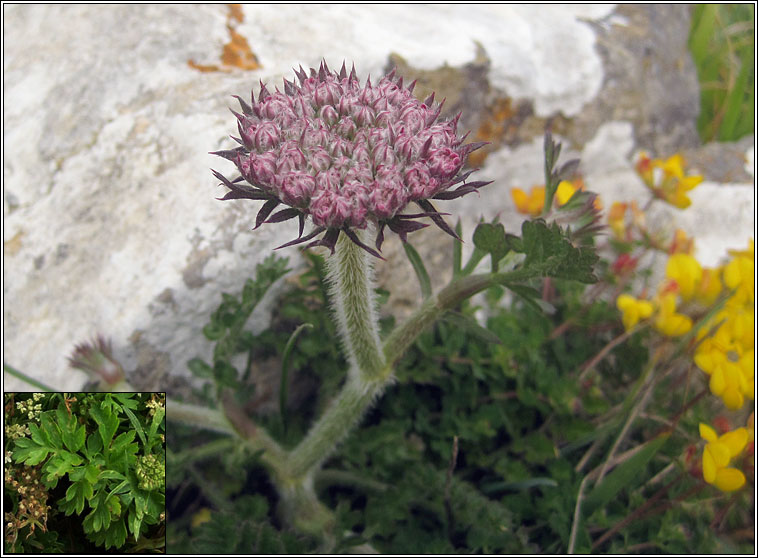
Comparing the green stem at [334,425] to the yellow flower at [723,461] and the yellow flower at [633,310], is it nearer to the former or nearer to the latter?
the yellow flower at [723,461]

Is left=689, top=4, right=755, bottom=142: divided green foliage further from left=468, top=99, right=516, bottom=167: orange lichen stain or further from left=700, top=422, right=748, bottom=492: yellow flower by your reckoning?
left=700, top=422, right=748, bottom=492: yellow flower

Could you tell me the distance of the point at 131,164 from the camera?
146 inches

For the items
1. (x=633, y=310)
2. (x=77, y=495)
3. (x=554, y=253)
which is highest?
(x=554, y=253)

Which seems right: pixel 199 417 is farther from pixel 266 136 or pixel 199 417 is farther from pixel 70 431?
pixel 266 136

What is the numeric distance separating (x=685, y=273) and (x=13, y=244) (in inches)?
163

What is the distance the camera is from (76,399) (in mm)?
2424

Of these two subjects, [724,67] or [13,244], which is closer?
[13,244]

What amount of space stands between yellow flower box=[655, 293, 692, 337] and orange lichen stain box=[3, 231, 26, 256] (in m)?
3.92

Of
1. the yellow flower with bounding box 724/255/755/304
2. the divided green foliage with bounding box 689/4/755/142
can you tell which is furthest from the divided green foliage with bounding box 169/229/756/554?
the divided green foliage with bounding box 689/4/755/142

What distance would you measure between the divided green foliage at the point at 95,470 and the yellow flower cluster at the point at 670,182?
→ 3.88 metres

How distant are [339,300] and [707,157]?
14.9 ft

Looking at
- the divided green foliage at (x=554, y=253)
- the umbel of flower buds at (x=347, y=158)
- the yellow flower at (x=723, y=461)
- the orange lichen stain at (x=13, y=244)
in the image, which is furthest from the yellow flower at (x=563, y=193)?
the orange lichen stain at (x=13, y=244)

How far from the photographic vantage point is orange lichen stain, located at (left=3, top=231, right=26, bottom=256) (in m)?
3.54

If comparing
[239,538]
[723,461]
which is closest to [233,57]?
[239,538]
